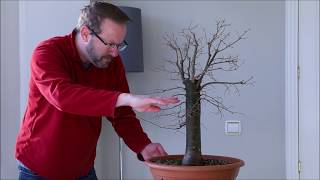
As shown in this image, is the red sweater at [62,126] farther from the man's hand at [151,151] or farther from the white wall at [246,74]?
the white wall at [246,74]

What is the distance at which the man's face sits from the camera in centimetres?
159

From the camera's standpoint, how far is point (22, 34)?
10.1ft

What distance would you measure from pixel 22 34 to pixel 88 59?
154 centimetres

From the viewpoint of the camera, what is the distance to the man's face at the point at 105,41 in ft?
5.21

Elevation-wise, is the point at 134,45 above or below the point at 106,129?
above

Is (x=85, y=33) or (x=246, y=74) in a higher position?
(x=85, y=33)

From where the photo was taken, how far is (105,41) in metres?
1.61

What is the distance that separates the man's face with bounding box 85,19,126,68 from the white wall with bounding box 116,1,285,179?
171cm

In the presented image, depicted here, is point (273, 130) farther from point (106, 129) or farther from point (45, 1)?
point (45, 1)

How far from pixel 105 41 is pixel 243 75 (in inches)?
75.7

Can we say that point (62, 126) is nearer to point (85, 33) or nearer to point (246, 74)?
point (85, 33)

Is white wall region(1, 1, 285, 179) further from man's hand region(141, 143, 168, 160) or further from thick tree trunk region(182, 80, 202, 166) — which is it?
thick tree trunk region(182, 80, 202, 166)
